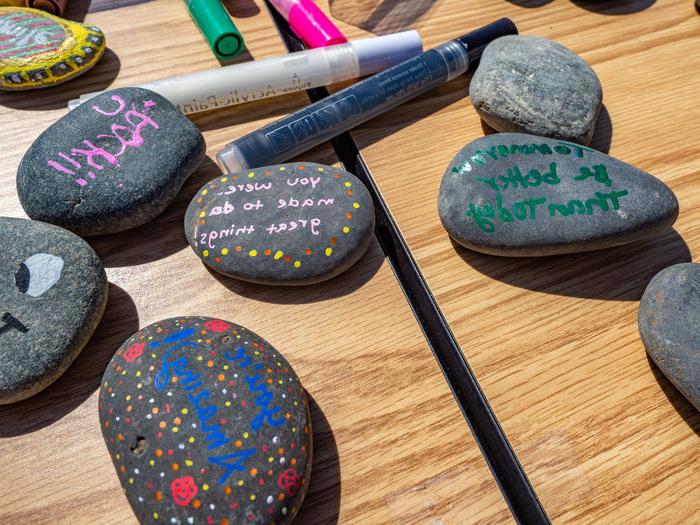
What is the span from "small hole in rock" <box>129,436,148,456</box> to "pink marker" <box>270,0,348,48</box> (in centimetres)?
43

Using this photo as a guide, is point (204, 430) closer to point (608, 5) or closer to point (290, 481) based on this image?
point (290, 481)

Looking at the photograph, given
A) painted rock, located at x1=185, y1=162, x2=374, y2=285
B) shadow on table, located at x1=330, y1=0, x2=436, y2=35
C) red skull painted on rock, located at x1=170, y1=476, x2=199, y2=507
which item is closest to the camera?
red skull painted on rock, located at x1=170, y1=476, x2=199, y2=507

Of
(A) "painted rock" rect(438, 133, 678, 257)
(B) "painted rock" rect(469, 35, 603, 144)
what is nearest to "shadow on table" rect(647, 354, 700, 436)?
(A) "painted rock" rect(438, 133, 678, 257)

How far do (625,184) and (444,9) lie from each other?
328 millimetres

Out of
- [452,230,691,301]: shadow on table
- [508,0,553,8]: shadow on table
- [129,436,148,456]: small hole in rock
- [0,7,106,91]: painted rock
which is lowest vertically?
[452,230,691,301]: shadow on table

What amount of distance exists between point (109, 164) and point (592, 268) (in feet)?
1.32

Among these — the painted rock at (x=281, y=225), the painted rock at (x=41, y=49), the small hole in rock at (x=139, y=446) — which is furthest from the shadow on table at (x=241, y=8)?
the small hole in rock at (x=139, y=446)

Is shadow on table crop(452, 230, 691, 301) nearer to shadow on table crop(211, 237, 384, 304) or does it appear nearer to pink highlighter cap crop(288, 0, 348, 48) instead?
shadow on table crop(211, 237, 384, 304)

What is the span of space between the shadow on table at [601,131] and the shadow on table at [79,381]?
0.36 meters

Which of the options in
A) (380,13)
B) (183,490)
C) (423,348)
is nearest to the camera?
(183,490)

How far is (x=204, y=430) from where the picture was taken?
0.32 meters

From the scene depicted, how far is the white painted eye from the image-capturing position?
378 millimetres

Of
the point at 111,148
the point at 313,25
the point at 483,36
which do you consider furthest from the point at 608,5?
the point at 111,148

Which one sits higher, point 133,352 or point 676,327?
point 133,352
